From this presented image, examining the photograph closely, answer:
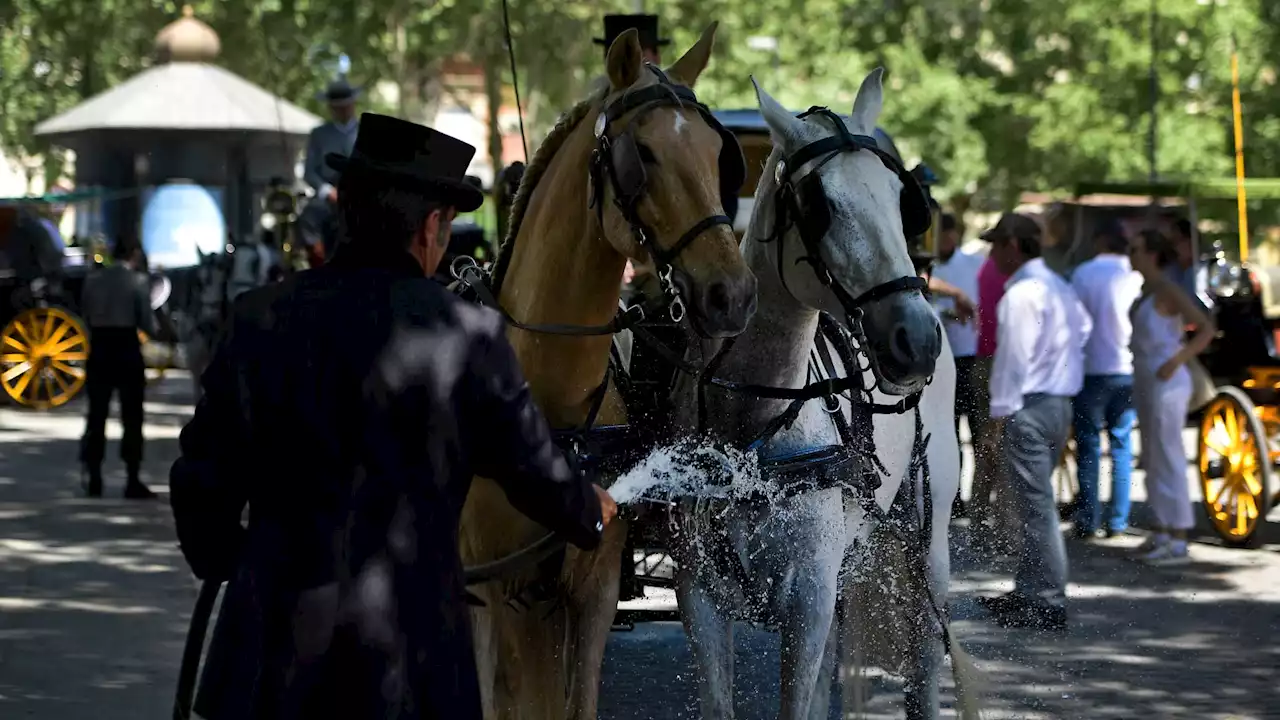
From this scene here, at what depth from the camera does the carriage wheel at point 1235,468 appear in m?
13.6

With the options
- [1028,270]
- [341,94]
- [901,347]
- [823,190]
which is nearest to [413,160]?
[901,347]

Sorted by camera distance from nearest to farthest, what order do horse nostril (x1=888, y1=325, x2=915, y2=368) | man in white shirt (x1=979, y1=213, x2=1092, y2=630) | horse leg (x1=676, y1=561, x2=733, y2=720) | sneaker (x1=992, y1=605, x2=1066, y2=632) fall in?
horse nostril (x1=888, y1=325, x2=915, y2=368) → horse leg (x1=676, y1=561, x2=733, y2=720) → sneaker (x1=992, y1=605, x2=1066, y2=632) → man in white shirt (x1=979, y1=213, x2=1092, y2=630)

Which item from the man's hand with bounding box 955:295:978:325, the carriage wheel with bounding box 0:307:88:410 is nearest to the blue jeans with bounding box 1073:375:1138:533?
the man's hand with bounding box 955:295:978:325

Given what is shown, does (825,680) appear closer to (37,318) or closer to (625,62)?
(625,62)

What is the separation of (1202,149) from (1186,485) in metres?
27.6

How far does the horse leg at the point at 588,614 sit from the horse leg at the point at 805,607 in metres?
0.50

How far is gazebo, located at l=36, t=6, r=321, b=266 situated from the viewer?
3844 centimetres

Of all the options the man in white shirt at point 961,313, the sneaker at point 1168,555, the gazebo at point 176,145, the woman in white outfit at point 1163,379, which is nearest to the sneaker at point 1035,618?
the man in white shirt at point 961,313

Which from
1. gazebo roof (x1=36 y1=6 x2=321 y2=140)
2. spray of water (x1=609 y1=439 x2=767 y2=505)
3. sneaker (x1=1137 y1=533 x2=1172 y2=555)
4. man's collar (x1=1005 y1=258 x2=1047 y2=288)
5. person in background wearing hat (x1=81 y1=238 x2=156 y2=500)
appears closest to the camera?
spray of water (x1=609 y1=439 x2=767 y2=505)

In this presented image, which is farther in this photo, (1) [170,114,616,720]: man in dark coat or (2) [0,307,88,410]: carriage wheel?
(2) [0,307,88,410]: carriage wheel

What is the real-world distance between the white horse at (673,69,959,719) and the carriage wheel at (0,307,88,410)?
827 inches

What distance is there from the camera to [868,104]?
21.0 ft

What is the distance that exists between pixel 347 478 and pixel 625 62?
6.77 feet

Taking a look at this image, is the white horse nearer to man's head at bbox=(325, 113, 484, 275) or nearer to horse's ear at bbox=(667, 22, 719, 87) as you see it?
horse's ear at bbox=(667, 22, 719, 87)
